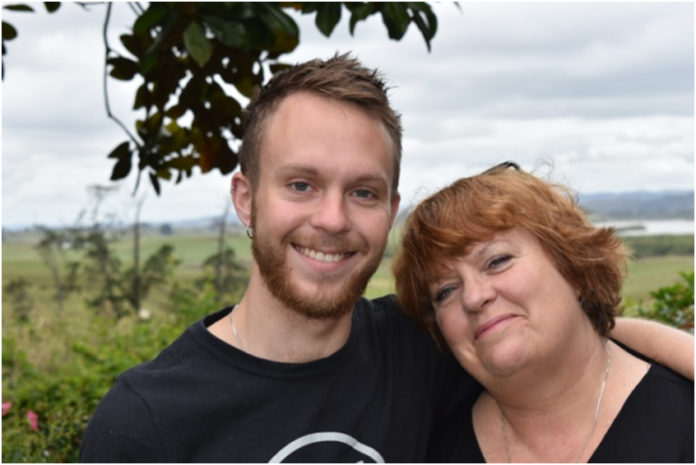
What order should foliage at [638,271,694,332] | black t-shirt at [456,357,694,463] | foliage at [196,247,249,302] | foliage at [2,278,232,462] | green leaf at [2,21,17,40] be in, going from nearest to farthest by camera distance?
1. black t-shirt at [456,357,694,463]
2. green leaf at [2,21,17,40]
3. foliage at [2,278,232,462]
4. foliage at [638,271,694,332]
5. foliage at [196,247,249,302]

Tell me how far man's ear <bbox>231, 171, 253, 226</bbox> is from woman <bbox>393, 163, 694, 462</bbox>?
1.70 feet

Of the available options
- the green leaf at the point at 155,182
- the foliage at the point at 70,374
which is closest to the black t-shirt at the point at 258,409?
the green leaf at the point at 155,182

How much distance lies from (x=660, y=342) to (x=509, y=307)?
57 cm

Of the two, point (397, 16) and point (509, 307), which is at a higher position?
point (397, 16)

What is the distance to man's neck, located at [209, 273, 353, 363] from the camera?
2.46 meters

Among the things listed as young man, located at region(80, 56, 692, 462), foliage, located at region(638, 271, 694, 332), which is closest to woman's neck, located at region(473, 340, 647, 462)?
young man, located at region(80, 56, 692, 462)

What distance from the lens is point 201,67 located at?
2.75 m

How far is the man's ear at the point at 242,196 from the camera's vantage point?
8.87ft

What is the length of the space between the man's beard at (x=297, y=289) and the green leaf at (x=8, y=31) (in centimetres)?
119

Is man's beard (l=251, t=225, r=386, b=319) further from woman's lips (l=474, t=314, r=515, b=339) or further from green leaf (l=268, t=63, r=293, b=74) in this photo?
green leaf (l=268, t=63, r=293, b=74)

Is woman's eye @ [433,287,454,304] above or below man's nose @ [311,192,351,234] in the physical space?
below

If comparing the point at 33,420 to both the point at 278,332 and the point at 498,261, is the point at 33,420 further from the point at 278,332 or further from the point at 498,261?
the point at 498,261

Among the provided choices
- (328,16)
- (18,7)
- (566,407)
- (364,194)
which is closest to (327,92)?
(328,16)

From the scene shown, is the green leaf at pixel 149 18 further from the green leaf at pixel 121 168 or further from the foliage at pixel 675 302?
the foliage at pixel 675 302
